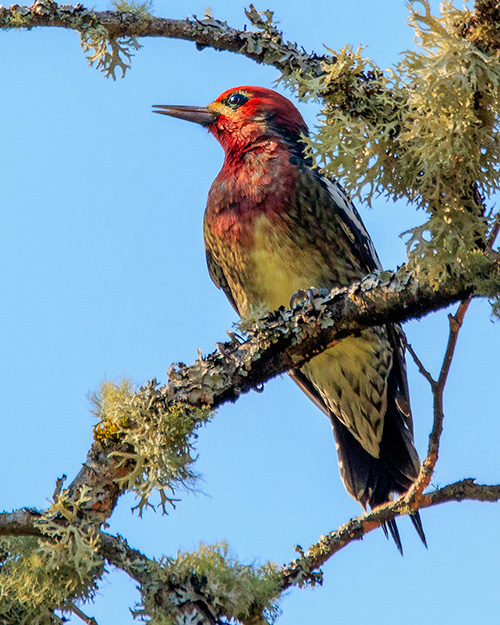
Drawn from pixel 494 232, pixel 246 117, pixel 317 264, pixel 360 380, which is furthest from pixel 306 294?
pixel 494 232

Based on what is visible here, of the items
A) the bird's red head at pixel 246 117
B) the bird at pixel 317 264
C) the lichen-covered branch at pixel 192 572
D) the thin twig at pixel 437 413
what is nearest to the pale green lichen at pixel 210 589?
the lichen-covered branch at pixel 192 572

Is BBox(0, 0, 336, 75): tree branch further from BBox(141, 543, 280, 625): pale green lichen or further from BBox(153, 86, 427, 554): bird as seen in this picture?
BBox(141, 543, 280, 625): pale green lichen

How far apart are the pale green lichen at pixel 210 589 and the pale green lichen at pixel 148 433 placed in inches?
8.5

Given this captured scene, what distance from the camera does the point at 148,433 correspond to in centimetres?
245

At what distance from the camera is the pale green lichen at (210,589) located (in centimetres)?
206

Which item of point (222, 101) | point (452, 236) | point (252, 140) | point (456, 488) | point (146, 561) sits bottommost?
point (146, 561)

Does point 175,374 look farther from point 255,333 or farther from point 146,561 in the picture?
point 146,561

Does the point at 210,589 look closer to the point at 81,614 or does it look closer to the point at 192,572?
the point at 192,572

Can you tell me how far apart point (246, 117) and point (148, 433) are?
2.68 meters

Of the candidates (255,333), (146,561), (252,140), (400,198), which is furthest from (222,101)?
(146,561)

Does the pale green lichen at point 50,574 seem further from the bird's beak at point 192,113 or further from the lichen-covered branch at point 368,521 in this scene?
the bird's beak at point 192,113

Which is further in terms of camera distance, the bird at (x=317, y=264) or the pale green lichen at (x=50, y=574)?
the bird at (x=317, y=264)

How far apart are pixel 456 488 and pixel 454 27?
62.6 inches

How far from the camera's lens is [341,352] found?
4.27 metres
